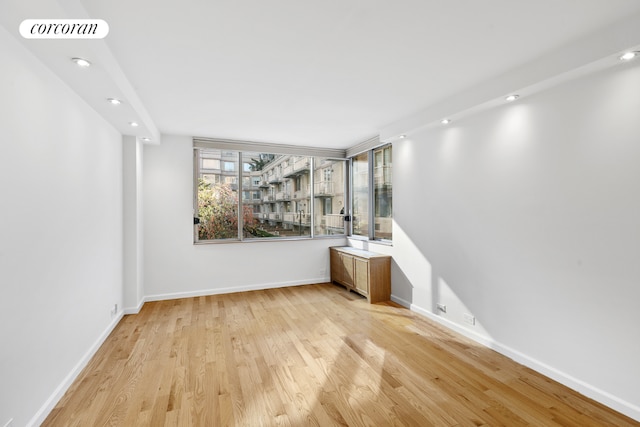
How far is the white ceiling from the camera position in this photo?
5.73ft

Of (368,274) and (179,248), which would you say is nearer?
Answer: (368,274)

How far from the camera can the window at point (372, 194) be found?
15.6 ft

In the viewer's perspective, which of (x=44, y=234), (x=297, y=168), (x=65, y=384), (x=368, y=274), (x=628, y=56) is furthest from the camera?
(x=297, y=168)

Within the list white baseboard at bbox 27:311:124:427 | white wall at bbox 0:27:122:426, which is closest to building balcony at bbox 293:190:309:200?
white wall at bbox 0:27:122:426

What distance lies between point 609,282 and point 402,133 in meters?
2.62

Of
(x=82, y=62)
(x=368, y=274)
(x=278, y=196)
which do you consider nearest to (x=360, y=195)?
(x=278, y=196)

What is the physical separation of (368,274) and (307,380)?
2184 mm

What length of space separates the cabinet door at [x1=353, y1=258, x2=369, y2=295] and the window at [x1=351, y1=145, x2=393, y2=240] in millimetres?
640

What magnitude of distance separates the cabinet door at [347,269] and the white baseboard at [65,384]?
3.27 m

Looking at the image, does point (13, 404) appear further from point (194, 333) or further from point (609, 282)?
point (609, 282)

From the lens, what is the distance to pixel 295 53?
88.7 inches

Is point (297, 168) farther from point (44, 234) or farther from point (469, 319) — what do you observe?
point (44, 234)

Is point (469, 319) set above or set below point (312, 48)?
below

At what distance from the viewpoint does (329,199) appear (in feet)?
19.2
